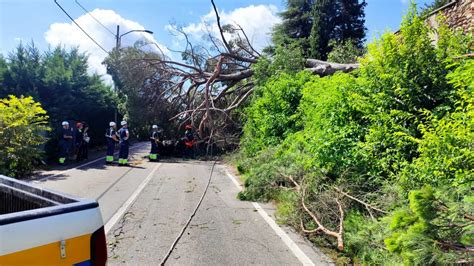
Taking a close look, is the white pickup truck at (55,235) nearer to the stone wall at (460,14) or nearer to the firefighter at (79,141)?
the stone wall at (460,14)

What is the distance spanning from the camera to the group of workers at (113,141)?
15.5m

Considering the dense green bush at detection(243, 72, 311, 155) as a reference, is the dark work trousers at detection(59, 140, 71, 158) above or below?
below

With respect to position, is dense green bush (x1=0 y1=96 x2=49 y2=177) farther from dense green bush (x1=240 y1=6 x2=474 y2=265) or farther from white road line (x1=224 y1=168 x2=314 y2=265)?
white road line (x1=224 y1=168 x2=314 y2=265)

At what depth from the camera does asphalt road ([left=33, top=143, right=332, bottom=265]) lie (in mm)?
5180

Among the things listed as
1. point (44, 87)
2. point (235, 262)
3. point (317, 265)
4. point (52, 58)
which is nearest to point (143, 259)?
point (235, 262)

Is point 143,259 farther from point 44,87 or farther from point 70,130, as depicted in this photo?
point 44,87

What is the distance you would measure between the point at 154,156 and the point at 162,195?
8432 mm

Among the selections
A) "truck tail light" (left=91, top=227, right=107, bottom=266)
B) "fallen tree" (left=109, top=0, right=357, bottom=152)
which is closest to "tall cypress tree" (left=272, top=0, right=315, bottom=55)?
"fallen tree" (left=109, top=0, right=357, bottom=152)

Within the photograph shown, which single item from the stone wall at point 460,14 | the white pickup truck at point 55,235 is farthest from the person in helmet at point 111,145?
the white pickup truck at point 55,235

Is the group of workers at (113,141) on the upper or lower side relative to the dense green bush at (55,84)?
lower

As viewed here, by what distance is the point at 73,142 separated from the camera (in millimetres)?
16406

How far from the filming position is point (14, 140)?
39.2 feet

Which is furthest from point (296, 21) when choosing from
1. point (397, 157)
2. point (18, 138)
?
point (397, 157)

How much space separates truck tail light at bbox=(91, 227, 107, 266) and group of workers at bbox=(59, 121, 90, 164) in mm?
13921
